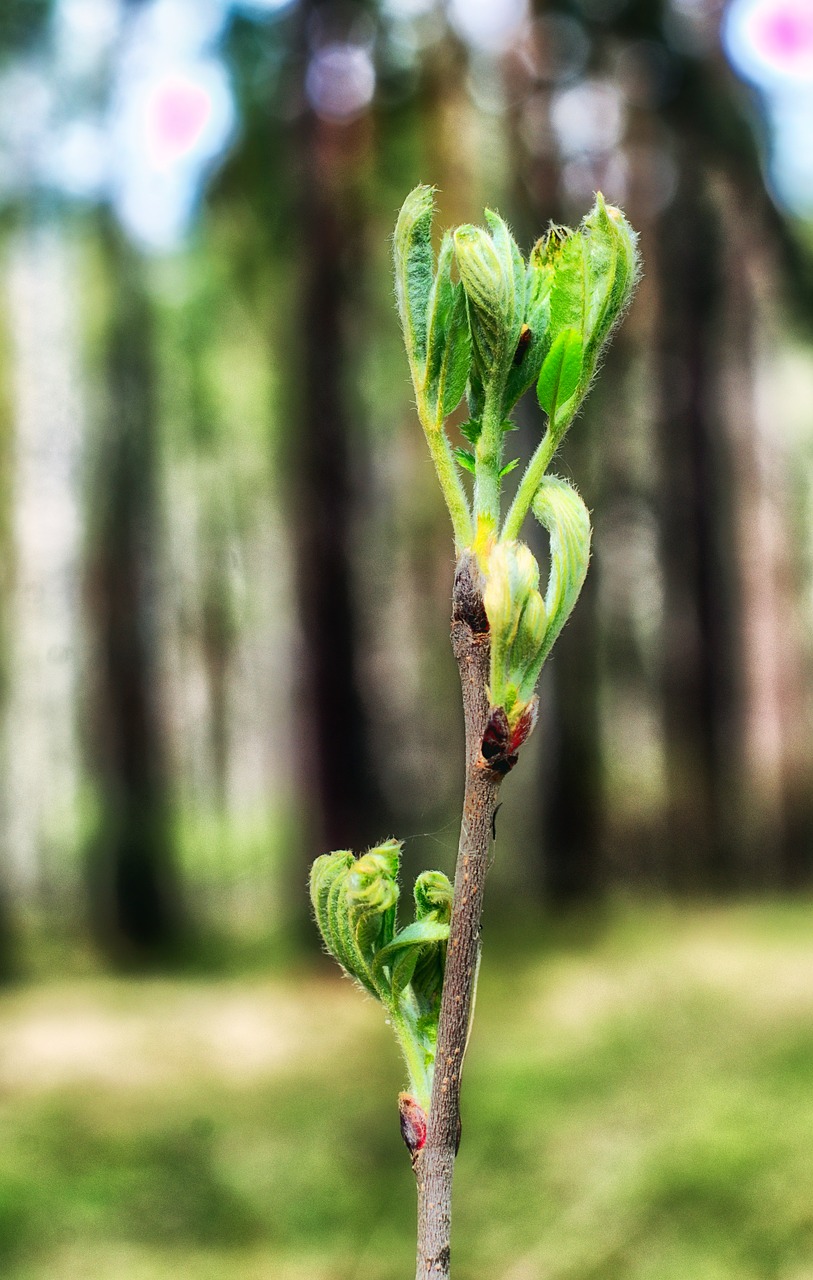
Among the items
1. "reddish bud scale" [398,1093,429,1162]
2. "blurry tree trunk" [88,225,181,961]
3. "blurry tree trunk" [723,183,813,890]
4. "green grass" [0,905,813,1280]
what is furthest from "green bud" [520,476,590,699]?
"blurry tree trunk" [88,225,181,961]

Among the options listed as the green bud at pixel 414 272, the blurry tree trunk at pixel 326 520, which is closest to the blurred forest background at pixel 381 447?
the blurry tree trunk at pixel 326 520

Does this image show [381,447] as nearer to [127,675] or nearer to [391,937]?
[127,675]

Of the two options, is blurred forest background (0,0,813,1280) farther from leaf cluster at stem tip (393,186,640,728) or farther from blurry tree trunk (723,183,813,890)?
leaf cluster at stem tip (393,186,640,728)

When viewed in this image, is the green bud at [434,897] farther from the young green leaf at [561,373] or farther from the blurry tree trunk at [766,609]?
the blurry tree trunk at [766,609]

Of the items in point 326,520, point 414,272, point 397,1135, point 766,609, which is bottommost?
point 397,1135

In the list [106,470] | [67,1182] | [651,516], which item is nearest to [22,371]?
[106,470]

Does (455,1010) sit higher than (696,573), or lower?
lower

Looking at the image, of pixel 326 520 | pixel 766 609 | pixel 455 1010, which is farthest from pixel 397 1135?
pixel 766 609
